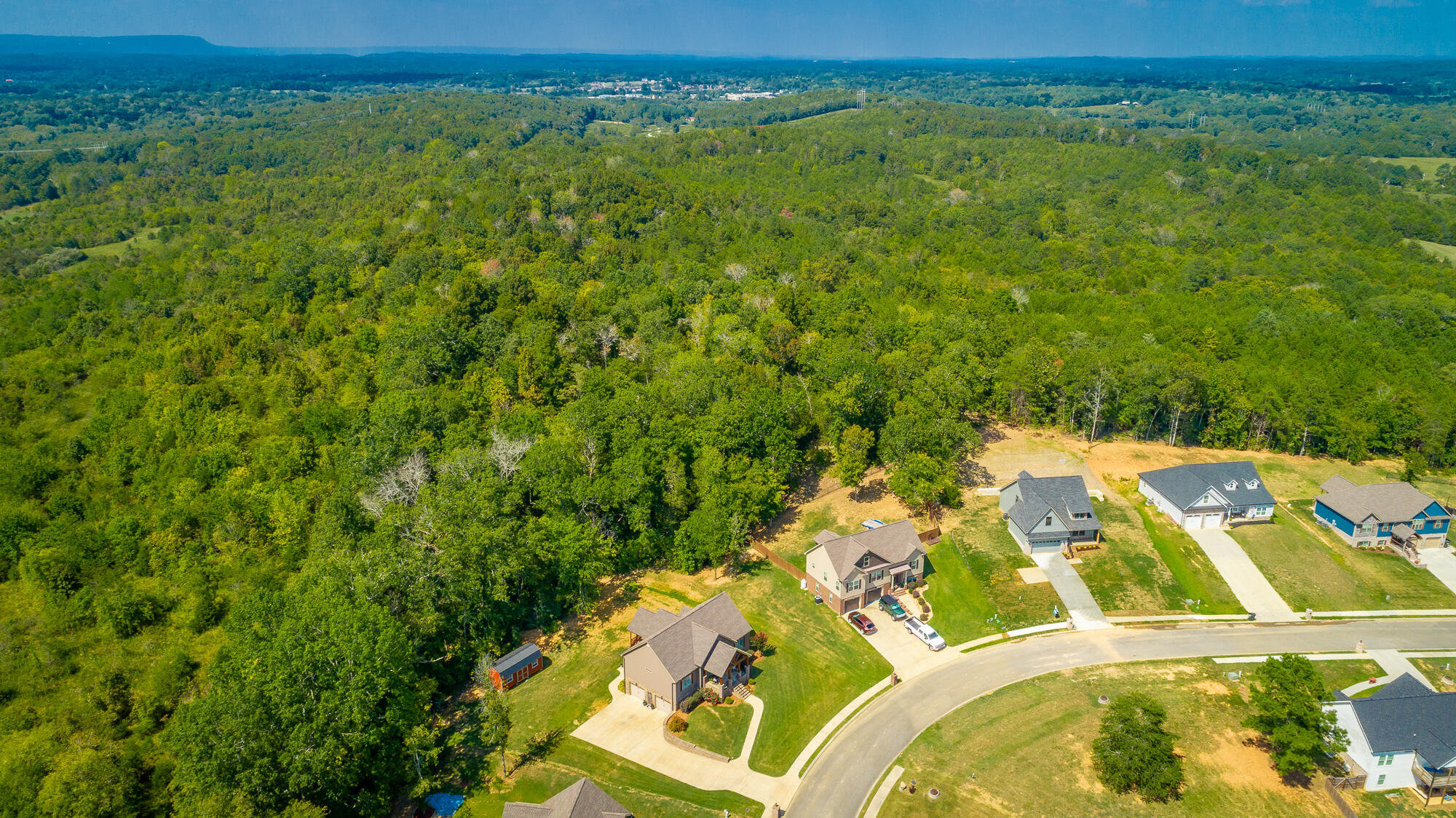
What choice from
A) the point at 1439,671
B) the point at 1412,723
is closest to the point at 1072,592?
the point at 1412,723

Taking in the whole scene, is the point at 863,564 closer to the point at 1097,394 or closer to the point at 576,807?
the point at 576,807

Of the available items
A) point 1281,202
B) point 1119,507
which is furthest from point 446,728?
point 1281,202

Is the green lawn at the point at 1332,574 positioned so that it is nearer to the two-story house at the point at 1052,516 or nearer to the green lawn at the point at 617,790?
the two-story house at the point at 1052,516

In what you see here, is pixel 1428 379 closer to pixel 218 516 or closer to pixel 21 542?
pixel 218 516

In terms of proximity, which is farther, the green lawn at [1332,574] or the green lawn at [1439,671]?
the green lawn at [1332,574]

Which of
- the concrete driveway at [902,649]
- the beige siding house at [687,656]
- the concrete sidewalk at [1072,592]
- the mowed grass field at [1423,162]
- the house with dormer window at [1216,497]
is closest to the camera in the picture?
the beige siding house at [687,656]

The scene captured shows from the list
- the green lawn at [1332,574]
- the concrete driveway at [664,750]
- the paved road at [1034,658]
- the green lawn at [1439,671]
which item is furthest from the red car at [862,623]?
the green lawn at [1439,671]
